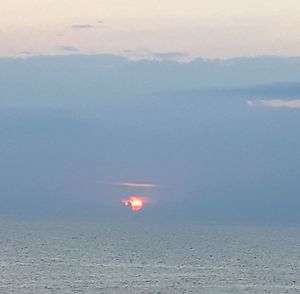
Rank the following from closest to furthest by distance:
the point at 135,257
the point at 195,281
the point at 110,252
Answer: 1. the point at 195,281
2. the point at 135,257
3. the point at 110,252

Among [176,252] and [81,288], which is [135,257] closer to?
[176,252]

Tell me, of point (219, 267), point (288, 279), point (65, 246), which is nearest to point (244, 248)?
point (65, 246)

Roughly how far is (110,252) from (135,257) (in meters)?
12.3

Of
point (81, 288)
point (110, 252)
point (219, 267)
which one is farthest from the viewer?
point (110, 252)

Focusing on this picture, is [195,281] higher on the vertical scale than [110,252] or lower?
lower

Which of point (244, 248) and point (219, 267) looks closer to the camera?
point (219, 267)

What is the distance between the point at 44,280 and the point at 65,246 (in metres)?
67.5

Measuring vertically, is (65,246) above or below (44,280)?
above

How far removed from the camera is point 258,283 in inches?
4144

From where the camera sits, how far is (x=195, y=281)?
345 ft

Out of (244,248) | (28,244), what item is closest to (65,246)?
(28,244)

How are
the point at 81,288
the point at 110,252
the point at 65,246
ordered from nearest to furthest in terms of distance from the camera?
the point at 81,288, the point at 110,252, the point at 65,246

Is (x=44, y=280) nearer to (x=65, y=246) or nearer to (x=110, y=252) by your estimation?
(x=110, y=252)

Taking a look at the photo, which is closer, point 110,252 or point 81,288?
point 81,288
